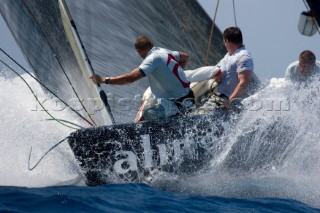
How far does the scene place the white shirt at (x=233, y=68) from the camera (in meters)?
5.73

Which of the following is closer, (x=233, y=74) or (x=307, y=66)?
(x=233, y=74)

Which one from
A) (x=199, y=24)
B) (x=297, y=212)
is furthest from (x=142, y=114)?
(x=199, y=24)

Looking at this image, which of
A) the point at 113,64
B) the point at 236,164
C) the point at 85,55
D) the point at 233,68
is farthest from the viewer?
the point at 113,64

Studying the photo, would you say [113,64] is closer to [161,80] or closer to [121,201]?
[161,80]

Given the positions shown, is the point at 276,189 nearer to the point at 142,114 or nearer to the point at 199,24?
the point at 142,114

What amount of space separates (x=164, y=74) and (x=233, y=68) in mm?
703

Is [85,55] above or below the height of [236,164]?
above

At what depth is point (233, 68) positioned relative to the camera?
19.2ft

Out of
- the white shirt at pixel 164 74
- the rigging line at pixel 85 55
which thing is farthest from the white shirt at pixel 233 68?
the rigging line at pixel 85 55

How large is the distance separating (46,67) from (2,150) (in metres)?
1.22

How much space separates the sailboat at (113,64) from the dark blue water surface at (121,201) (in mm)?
279

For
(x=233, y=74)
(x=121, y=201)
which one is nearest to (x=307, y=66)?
(x=233, y=74)

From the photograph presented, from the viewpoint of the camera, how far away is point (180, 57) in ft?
20.1

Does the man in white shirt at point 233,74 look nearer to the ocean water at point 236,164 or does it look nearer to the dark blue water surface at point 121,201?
the ocean water at point 236,164
